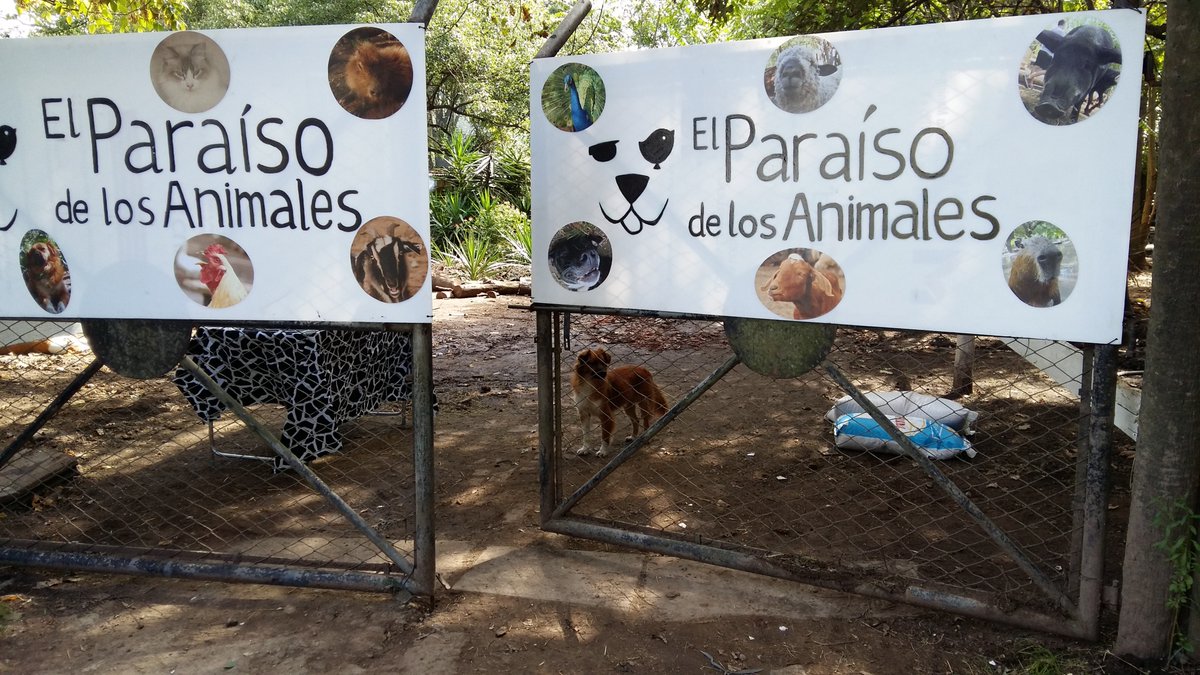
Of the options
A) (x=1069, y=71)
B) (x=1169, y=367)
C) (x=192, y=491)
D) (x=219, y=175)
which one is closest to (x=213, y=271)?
(x=219, y=175)

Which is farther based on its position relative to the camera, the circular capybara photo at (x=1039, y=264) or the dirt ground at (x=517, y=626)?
the dirt ground at (x=517, y=626)

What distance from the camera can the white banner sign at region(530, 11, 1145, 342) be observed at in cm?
249

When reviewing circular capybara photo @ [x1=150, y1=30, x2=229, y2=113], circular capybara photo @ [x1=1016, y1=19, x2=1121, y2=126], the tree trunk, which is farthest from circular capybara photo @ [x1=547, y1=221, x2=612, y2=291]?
the tree trunk

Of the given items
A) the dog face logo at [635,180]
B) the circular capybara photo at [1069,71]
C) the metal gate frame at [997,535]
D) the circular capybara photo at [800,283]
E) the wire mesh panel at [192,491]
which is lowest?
the wire mesh panel at [192,491]

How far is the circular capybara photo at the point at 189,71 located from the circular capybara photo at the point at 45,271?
2.44 ft

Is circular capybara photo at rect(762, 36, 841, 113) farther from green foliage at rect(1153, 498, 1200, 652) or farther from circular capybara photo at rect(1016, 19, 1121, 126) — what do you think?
green foliage at rect(1153, 498, 1200, 652)

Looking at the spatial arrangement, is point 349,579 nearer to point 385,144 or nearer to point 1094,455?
point 385,144

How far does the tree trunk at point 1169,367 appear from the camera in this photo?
2402 millimetres

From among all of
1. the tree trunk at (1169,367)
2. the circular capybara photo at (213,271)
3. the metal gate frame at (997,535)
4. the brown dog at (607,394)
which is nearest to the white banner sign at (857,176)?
the tree trunk at (1169,367)

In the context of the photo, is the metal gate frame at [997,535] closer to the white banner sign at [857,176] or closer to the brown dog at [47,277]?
the white banner sign at [857,176]

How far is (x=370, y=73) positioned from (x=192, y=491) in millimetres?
2826

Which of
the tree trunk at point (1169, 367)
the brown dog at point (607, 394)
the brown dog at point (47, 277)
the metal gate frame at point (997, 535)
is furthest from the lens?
the brown dog at point (607, 394)

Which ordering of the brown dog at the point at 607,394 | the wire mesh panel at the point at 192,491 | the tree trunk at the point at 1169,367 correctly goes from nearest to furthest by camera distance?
the tree trunk at the point at 1169,367, the wire mesh panel at the point at 192,491, the brown dog at the point at 607,394

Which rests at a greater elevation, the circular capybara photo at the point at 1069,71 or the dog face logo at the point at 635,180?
the circular capybara photo at the point at 1069,71
